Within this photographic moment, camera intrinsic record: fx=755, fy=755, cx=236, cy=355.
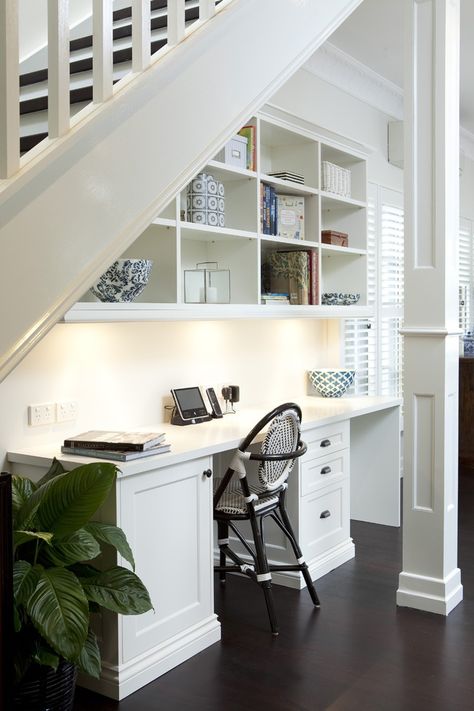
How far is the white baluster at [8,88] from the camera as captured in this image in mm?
1271

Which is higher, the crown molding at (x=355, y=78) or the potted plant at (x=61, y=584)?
the crown molding at (x=355, y=78)

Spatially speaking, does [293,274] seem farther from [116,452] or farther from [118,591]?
[118,591]

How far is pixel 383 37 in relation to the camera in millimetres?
4730

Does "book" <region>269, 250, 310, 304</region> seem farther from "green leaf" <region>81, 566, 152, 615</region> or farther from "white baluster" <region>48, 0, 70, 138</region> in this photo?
"white baluster" <region>48, 0, 70, 138</region>

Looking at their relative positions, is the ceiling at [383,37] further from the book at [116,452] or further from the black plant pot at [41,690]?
the black plant pot at [41,690]

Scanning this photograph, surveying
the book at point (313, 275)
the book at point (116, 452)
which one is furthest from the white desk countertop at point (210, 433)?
the book at point (313, 275)

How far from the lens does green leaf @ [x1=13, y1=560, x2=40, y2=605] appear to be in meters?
2.21

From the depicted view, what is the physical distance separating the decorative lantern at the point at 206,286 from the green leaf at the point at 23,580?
160cm

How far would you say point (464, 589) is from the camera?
368 cm

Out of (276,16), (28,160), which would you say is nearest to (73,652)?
(28,160)

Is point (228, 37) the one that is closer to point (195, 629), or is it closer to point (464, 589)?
point (195, 629)

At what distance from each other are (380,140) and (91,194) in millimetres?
4750

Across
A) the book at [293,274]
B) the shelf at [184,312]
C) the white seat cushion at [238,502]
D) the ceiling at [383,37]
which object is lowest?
the white seat cushion at [238,502]

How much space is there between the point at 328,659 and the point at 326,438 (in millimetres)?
1290
